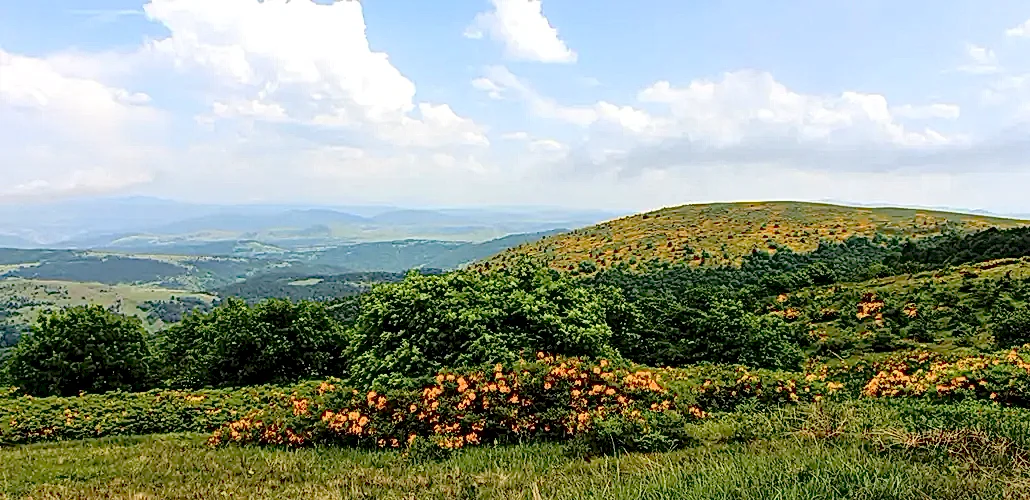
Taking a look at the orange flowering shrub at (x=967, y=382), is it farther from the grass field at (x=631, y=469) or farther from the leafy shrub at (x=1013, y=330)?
the leafy shrub at (x=1013, y=330)

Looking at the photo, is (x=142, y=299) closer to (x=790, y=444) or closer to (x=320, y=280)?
(x=320, y=280)

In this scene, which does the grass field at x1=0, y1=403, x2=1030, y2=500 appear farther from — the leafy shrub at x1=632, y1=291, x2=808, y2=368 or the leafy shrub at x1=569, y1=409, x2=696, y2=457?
the leafy shrub at x1=632, y1=291, x2=808, y2=368

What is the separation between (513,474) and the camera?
5.89 meters

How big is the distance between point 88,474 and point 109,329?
12.7 meters

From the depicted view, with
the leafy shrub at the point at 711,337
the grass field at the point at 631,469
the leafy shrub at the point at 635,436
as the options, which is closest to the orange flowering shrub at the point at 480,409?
the leafy shrub at the point at 635,436

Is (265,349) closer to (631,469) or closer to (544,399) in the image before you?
(544,399)

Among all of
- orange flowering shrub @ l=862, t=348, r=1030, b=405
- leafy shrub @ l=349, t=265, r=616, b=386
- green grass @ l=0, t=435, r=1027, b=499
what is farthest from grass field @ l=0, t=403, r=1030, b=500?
leafy shrub @ l=349, t=265, r=616, b=386

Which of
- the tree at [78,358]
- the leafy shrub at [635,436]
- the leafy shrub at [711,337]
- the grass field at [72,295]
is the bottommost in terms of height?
the grass field at [72,295]

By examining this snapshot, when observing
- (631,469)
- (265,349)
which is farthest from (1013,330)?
(265,349)

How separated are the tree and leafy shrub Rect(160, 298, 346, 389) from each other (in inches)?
48.5

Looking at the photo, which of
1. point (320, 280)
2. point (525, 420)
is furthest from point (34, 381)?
point (320, 280)

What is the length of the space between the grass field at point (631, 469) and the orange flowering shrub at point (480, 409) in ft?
1.32

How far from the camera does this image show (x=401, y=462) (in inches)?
279

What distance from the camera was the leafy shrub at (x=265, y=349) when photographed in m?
18.0
